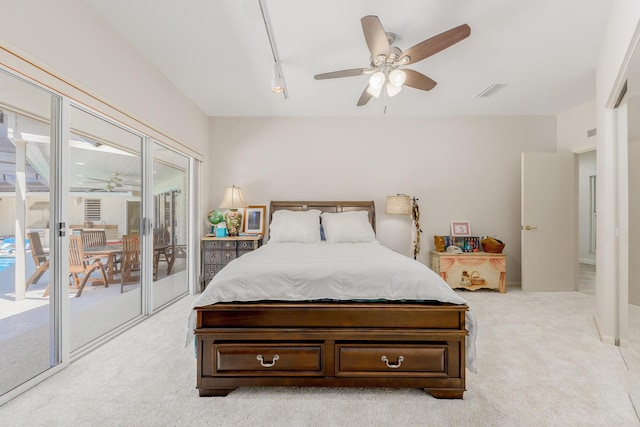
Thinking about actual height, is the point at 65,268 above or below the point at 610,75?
below

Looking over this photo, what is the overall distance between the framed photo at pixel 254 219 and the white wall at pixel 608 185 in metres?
4.05

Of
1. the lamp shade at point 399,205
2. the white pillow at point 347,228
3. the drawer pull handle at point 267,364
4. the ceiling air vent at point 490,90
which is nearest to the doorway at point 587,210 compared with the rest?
the ceiling air vent at point 490,90

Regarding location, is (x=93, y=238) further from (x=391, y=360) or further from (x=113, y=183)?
(x=391, y=360)

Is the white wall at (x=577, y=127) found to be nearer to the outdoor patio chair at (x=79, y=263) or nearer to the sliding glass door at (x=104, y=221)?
the sliding glass door at (x=104, y=221)

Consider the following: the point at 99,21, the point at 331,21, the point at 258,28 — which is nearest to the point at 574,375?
the point at 331,21

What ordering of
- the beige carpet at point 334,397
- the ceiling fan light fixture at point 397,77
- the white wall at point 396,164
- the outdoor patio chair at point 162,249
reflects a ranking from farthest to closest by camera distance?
1. the white wall at point 396,164
2. the outdoor patio chair at point 162,249
3. the ceiling fan light fixture at point 397,77
4. the beige carpet at point 334,397

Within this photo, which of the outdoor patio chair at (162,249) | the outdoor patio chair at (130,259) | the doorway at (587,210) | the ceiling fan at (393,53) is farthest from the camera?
the doorway at (587,210)

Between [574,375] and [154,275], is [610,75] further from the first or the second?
[154,275]

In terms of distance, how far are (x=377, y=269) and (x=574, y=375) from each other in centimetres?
169

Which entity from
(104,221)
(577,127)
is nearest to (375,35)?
(104,221)

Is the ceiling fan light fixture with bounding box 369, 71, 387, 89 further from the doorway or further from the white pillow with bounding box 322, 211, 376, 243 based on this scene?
the doorway

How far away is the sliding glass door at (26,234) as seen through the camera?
1793mm

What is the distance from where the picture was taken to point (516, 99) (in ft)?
12.9

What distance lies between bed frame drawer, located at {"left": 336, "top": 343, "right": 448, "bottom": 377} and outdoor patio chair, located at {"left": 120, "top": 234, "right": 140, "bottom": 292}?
2553mm
